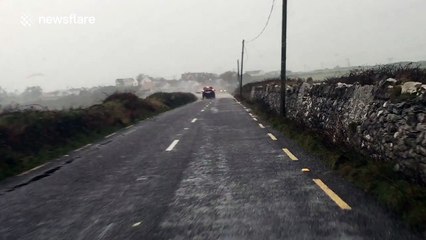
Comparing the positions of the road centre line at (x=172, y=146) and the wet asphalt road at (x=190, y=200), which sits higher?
the wet asphalt road at (x=190, y=200)

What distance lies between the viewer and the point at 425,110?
6594mm

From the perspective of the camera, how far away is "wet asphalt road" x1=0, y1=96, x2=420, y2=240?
4910 mm

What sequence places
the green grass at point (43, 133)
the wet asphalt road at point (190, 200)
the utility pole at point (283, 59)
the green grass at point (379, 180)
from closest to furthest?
the wet asphalt road at point (190, 200), the green grass at point (379, 180), the green grass at point (43, 133), the utility pole at point (283, 59)

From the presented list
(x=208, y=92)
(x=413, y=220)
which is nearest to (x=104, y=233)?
(x=413, y=220)

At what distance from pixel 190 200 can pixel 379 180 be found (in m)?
3.29

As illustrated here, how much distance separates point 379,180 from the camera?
682 cm

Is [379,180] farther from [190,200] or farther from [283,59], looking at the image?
[283,59]

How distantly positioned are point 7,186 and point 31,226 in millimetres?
3289

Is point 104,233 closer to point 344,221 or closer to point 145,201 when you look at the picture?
point 145,201

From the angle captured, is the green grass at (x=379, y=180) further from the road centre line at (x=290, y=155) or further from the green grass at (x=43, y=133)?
the green grass at (x=43, y=133)

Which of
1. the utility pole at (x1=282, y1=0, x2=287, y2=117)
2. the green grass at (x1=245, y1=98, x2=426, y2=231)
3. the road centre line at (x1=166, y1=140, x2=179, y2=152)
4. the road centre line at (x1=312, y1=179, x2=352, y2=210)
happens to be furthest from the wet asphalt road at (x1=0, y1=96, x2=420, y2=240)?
the utility pole at (x1=282, y1=0, x2=287, y2=117)

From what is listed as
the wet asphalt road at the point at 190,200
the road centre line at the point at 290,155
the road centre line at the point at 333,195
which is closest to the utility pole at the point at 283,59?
the wet asphalt road at the point at 190,200

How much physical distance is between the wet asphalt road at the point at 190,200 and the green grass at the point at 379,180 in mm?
226

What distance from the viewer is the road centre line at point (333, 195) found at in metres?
5.73
